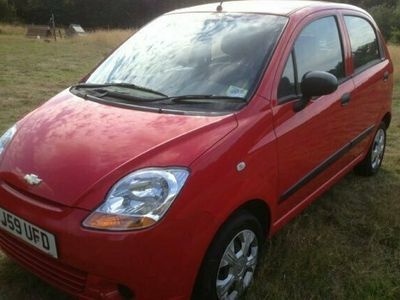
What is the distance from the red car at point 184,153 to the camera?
2.16 meters

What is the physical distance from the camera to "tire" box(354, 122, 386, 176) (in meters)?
4.61

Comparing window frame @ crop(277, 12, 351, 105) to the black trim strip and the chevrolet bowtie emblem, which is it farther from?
the chevrolet bowtie emblem

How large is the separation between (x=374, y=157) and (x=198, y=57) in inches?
97.7

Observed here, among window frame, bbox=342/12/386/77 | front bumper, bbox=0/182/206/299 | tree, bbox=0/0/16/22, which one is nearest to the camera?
front bumper, bbox=0/182/206/299

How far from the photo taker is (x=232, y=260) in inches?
102

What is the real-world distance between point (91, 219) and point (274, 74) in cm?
141

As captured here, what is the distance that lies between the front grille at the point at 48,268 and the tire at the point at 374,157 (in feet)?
10.6

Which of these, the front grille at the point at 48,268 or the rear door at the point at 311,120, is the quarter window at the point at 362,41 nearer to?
the rear door at the point at 311,120

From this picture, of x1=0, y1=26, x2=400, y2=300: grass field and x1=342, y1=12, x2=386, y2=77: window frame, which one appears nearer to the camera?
x1=0, y1=26, x2=400, y2=300: grass field

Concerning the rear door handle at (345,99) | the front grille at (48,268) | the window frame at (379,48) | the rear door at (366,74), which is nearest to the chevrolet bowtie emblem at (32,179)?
the front grille at (48,268)

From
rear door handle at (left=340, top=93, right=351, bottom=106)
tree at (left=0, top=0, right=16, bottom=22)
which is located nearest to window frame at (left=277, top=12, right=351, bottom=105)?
rear door handle at (left=340, top=93, right=351, bottom=106)

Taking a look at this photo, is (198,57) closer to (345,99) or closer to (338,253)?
(345,99)

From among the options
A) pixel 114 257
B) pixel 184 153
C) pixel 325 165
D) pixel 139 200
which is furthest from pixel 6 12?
pixel 114 257

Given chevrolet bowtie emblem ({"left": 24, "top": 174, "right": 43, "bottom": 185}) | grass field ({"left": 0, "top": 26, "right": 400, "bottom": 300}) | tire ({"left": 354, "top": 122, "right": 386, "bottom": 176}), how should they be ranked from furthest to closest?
tire ({"left": 354, "top": 122, "right": 386, "bottom": 176}) < grass field ({"left": 0, "top": 26, "right": 400, "bottom": 300}) < chevrolet bowtie emblem ({"left": 24, "top": 174, "right": 43, "bottom": 185})
